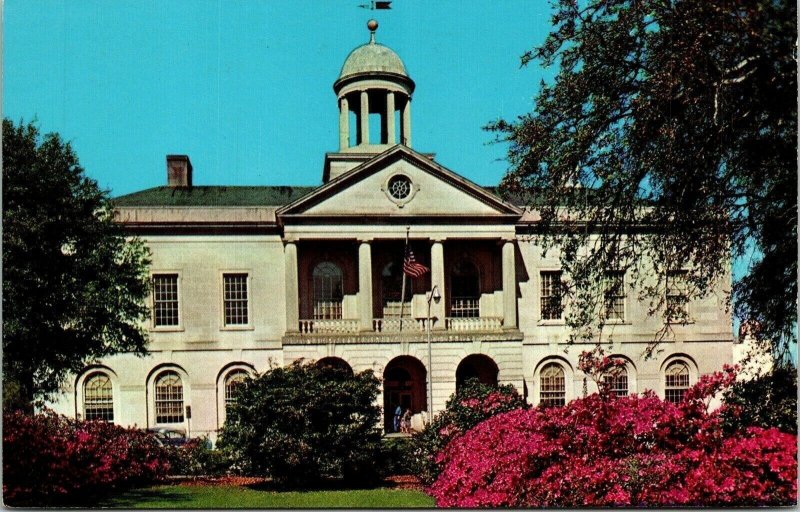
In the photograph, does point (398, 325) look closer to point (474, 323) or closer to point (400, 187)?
point (474, 323)

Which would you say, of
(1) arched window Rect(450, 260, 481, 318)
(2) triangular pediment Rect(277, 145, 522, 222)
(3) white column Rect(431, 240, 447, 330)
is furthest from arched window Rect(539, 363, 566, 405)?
(2) triangular pediment Rect(277, 145, 522, 222)

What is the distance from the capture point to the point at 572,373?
32.0 metres

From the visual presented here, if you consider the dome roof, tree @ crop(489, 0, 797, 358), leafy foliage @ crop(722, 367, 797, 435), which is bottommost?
leafy foliage @ crop(722, 367, 797, 435)

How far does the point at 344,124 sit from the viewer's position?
32.8 meters

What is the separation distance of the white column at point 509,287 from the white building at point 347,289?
0.05 m

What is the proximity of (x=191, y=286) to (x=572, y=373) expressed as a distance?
13317 mm

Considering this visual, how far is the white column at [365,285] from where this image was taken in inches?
1210

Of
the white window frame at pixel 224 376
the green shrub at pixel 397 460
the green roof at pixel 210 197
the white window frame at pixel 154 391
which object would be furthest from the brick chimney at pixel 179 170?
the white window frame at pixel 224 376

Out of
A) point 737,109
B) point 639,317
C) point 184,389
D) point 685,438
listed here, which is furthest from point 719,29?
point 184,389

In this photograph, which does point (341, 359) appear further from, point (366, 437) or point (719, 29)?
point (719, 29)

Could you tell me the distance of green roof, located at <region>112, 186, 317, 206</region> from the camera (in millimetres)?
29688

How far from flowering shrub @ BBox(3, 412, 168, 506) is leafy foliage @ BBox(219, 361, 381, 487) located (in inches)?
67.1

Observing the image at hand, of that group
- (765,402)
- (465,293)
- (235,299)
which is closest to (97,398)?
(235,299)

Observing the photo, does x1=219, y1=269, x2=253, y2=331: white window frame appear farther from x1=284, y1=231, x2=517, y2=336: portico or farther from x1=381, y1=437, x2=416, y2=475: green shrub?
x1=381, y1=437, x2=416, y2=475: green shrub
